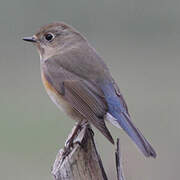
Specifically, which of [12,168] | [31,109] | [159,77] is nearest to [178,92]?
[159,77]

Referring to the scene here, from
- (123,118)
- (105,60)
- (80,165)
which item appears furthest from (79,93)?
(105,60)

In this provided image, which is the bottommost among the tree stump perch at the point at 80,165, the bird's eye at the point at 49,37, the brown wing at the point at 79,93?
the tree stump perch at the point at 80,165

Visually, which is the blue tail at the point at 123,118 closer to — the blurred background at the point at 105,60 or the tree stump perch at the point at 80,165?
the tree stump perch at the point at 80,165

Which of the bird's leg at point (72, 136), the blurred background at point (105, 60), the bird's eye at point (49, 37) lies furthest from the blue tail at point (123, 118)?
the blurred background at point (105, 60)

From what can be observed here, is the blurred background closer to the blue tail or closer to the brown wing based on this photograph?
the brown wing

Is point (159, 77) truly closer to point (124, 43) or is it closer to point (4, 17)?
point (124, 43)

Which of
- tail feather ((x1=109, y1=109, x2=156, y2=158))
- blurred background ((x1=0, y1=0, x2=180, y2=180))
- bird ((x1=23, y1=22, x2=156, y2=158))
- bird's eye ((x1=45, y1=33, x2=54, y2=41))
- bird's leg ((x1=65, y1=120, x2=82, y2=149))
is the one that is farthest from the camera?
blurred background ((x1=0, y1=0, x2=180, y2=180))

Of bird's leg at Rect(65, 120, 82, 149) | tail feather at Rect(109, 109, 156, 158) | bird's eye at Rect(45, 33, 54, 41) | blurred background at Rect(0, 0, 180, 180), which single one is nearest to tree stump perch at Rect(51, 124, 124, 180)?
bird's leg at Rect(65, 120, 82, 149)
